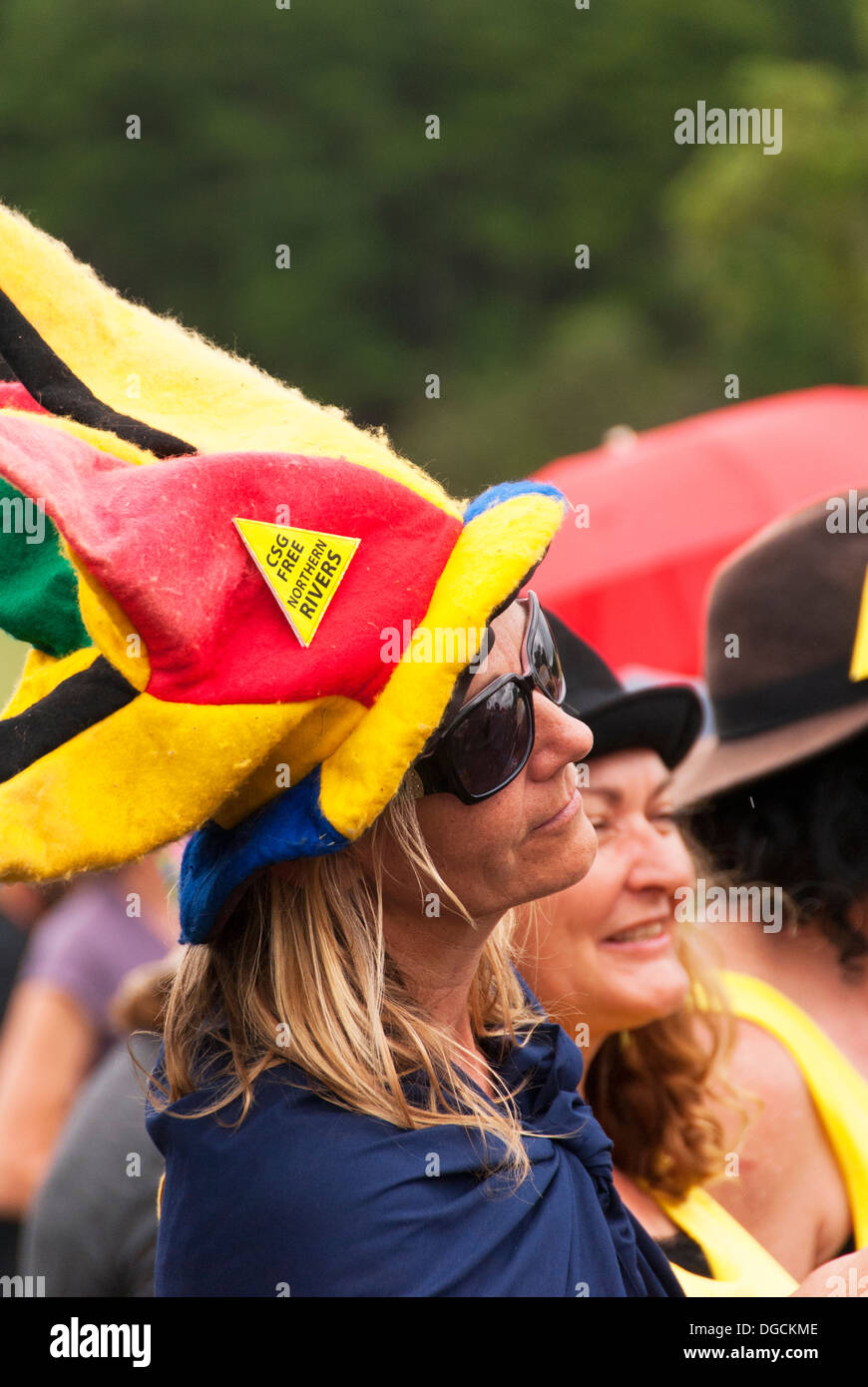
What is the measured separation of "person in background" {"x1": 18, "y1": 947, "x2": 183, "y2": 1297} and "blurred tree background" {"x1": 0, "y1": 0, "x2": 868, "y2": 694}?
26.7 metres

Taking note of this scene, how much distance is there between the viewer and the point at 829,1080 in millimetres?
2467

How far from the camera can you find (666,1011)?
2398 mm

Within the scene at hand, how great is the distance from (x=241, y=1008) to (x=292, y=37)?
3679 centimetres

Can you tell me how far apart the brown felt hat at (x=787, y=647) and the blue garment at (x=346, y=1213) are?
116 cm

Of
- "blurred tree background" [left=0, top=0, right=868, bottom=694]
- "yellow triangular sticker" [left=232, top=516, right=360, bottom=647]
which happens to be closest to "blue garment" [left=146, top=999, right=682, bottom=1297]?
"yellow triangular sticker" [left=232, top=516, right=360, bottom=647]

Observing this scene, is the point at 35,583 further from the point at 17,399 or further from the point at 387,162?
the point at 387,162

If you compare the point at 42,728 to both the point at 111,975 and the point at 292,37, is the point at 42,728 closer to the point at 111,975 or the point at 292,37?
the point at 111,975

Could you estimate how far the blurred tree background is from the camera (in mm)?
32125

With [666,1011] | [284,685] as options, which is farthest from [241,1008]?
[666,1011]

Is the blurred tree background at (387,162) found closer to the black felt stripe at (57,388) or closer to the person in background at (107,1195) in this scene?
the person in background at (107,1195)

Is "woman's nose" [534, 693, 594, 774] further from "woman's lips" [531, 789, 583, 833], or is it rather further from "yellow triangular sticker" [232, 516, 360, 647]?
"yellow triangular sticker" [232, 516, 360, 647]

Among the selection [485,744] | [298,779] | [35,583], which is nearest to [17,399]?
[35,583]

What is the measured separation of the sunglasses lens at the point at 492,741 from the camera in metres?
1.67

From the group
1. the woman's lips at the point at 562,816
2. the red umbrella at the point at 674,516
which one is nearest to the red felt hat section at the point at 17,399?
the woman's lips at the point at 562,816
